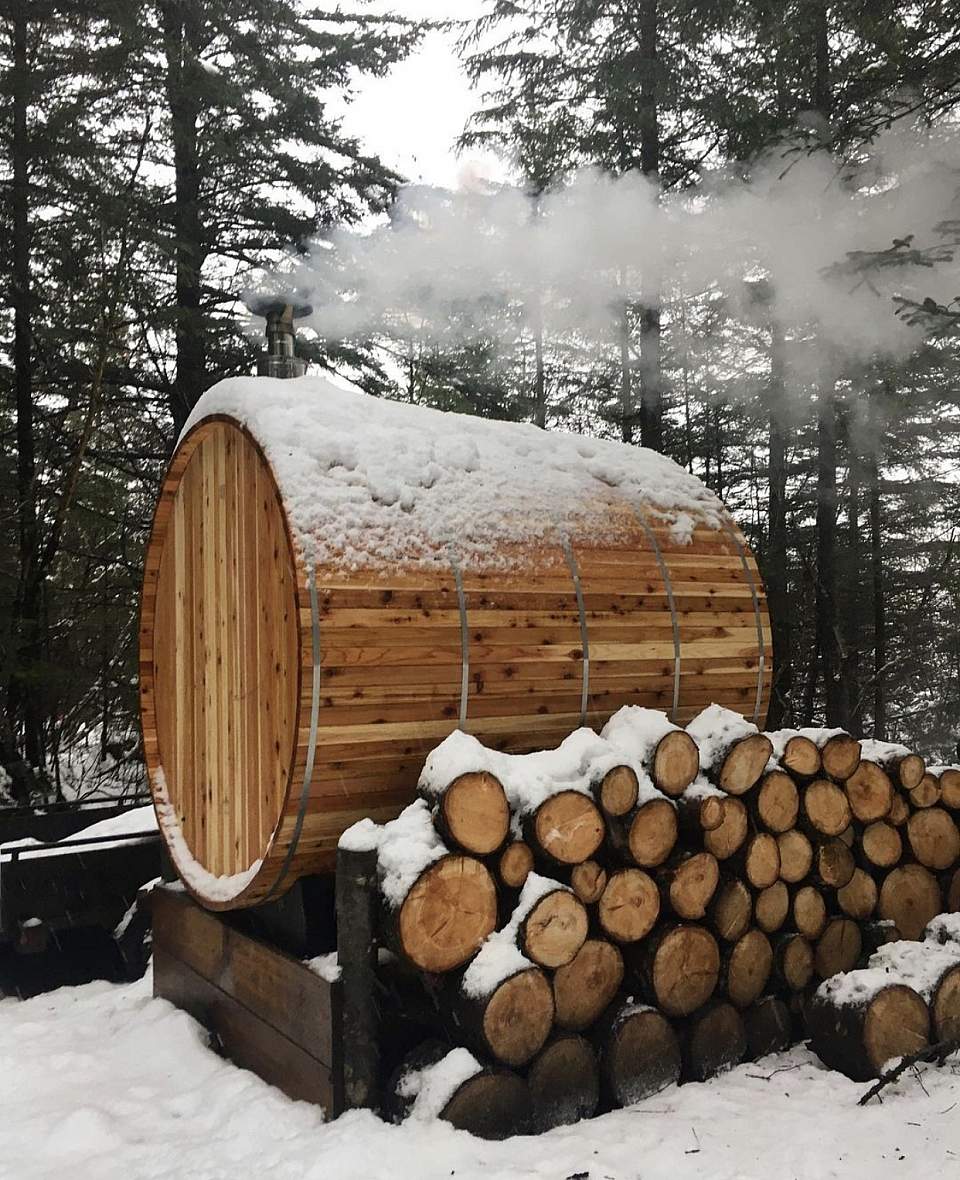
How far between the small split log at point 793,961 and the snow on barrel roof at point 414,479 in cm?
192

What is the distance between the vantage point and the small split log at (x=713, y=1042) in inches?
147

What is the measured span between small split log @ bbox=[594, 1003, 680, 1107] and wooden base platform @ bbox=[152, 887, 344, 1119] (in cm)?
98

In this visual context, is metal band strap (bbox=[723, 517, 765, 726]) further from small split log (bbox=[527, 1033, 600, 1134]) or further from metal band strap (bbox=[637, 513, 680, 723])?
small split log (bbox=[527, 1033, 600, 1134])

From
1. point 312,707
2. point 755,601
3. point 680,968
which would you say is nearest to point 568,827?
point 680,968

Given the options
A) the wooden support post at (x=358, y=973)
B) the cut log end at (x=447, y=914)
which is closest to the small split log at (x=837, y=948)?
the cut log end at (x=447, y=914)

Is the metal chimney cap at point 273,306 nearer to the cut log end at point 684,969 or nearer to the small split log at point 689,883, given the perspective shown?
the small split log at point 689,883

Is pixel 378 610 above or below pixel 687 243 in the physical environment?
below

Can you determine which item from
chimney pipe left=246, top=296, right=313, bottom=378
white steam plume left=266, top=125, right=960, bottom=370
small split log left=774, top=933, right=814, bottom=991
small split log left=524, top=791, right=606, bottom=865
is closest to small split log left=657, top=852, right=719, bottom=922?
small split log left=524, top=791, right=606, bottom=865

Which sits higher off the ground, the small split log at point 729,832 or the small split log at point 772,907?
the small split log at point 729,832

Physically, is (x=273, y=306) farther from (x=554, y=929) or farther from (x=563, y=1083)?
(x=563, y=1083)

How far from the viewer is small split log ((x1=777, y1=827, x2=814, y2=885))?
4.09 meters

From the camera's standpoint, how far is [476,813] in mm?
3377

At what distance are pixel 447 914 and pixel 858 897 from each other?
7.04 feet

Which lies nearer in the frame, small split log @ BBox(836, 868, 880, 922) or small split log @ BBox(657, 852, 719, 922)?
small split log @ BBox(657, 852, 719, 922)
